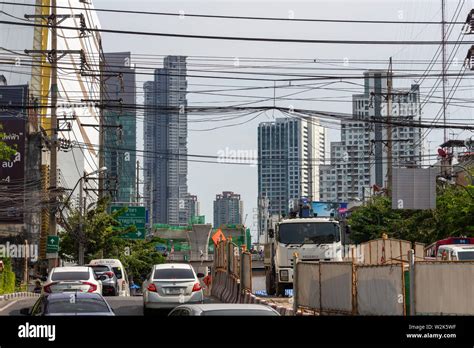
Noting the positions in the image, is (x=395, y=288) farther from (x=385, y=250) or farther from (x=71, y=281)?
(x=385, y=250)

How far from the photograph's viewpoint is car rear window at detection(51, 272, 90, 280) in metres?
26.9

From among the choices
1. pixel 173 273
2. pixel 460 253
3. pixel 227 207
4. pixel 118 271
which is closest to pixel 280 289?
pixel 173 273

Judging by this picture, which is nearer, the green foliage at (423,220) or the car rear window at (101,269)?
the car rear window at (101,269)

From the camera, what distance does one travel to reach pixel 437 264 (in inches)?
675

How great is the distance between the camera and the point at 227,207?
193500 millimetres

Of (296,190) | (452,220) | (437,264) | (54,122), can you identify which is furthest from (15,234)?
(296,190)

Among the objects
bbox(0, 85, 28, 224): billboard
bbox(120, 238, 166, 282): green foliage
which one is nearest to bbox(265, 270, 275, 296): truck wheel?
bbox(0, 85, 28, 224): billboard

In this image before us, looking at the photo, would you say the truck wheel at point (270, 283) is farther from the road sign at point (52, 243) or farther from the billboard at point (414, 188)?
the billboard at point (414, 188)

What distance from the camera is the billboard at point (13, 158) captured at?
212 feet

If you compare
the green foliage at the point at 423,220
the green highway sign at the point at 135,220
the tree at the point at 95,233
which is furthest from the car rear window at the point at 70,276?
the green highway sign at the point at 135,220

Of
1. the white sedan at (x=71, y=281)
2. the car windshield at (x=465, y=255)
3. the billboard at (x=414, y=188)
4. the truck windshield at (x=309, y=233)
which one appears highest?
the billboard at (x=414, y=188)

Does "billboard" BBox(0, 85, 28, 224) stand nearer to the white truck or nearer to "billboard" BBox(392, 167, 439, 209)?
"billboard" BBox(392, 167, 439, 209)
